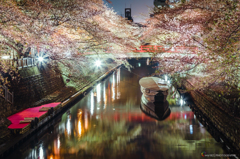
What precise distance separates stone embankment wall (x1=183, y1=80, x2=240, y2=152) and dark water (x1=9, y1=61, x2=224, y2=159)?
0.76 metres

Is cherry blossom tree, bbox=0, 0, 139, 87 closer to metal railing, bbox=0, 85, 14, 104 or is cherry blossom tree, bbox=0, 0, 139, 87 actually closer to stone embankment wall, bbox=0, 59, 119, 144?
metal railing, bbox=0, 85, 14, 104

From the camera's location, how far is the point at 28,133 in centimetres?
888

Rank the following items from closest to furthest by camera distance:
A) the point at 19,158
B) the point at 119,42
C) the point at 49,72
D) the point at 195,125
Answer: the point at 19,158 < the point at 195,125 < the point at 119,42 < the point at 49,72

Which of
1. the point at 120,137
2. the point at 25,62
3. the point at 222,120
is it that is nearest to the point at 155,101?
the point at 120,137

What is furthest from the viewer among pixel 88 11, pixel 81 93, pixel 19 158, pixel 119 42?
pixel 81 93

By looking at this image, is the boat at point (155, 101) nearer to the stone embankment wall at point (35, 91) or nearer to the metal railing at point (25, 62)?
the stone embankment wall at point (35, 91)

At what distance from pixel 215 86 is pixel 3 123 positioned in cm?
1255

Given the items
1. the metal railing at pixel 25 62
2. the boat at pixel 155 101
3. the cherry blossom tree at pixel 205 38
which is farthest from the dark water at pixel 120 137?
the metal railing at pixel 25 62

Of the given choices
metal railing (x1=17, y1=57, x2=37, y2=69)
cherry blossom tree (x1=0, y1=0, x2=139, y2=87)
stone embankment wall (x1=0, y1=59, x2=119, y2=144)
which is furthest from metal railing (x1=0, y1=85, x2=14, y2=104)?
metal railing (x1=17, y1=57, x2=37, y2=69)

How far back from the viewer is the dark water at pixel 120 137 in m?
8.51

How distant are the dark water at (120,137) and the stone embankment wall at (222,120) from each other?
0.76m

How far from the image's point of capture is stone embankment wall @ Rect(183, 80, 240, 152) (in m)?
8.01

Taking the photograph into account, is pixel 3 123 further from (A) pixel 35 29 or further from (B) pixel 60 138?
(A) pixel 35 29

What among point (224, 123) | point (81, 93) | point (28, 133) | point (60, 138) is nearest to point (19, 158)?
point (28, 133)
